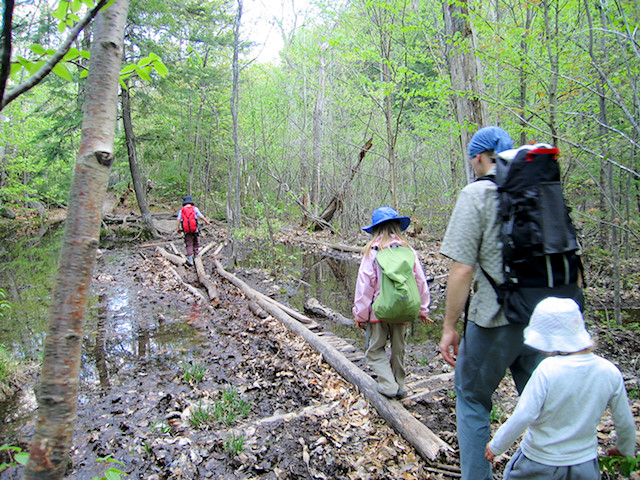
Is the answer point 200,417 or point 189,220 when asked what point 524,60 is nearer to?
point 200,417

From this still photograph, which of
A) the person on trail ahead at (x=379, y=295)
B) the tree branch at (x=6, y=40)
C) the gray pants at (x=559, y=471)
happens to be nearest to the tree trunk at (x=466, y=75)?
the person on trail ahead at (x=379, y=295)

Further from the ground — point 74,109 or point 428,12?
point 428,12

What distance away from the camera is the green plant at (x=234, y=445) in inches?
142

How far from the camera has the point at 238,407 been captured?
4.45m

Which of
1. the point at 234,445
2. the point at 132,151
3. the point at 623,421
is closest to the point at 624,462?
the point at 623,421

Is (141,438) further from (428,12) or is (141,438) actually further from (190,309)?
(428,12)

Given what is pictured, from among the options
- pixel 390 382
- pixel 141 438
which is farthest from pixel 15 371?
pixel 390 382

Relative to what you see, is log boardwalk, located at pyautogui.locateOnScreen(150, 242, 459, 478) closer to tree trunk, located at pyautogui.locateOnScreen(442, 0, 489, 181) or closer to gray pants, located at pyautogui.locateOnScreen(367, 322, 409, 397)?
gray pants, located at pyautogui.locateOnScreen(367, 322, 409, 397)

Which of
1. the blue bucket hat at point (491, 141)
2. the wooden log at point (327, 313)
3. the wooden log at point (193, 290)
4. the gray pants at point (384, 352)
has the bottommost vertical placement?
the wooden log at point (327, 313)

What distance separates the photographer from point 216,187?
2758 centimetres

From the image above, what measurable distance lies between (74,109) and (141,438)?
1754cm

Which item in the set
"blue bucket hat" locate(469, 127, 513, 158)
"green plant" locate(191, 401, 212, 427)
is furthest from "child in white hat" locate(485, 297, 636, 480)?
"green plant" locate(191, 401, 212, 427)

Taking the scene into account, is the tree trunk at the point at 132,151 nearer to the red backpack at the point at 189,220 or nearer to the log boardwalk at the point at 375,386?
the red backpack at the point at 189,220

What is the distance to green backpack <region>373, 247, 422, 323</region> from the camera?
3840mm
